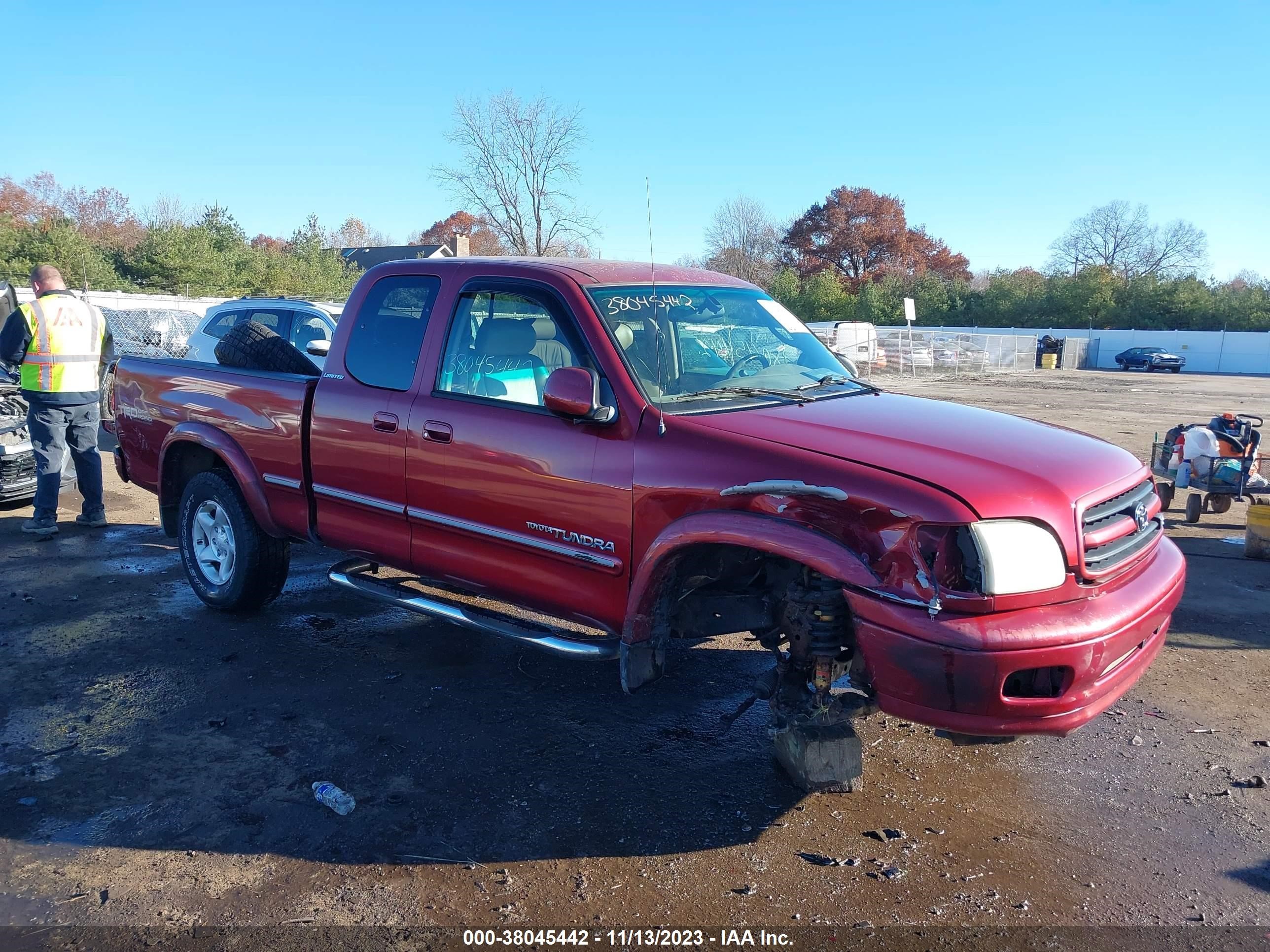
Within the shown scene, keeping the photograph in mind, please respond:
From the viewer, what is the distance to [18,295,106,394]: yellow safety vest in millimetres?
7230

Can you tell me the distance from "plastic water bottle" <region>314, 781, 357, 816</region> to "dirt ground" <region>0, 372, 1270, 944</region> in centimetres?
3

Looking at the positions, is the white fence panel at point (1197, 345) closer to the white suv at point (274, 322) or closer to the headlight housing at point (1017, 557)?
the white suv at point (274, 322)

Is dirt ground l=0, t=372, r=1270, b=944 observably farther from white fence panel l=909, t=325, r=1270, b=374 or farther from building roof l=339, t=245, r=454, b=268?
building roof l=339, t=245, r=454, b=268

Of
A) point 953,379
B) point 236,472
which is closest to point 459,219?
point 953,379

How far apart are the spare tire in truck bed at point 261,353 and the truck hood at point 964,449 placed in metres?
3.12

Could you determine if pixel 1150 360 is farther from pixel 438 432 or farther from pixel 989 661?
pixel 989 661

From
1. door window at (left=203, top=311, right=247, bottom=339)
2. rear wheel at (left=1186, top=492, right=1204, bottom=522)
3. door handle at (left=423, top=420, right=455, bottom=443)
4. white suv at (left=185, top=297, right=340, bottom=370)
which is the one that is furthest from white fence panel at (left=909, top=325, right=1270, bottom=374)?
door handle at (left=423, top=420, right=455, bottom=443)

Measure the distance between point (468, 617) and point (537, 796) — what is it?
0.94 meters

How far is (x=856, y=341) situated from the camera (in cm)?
3191

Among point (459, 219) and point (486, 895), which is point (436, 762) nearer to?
point (486, 895)

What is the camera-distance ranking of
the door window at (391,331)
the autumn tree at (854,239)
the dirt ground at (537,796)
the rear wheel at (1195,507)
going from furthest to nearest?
1. the autumn tree at (854,239)
2. the rear wheel at (1195,507)
3. the door window at (391,331)
4. the dirt ground at (537,796)

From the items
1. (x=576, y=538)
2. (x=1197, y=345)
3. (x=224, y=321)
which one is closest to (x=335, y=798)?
(x=576, y=538)

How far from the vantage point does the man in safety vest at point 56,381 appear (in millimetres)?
7234

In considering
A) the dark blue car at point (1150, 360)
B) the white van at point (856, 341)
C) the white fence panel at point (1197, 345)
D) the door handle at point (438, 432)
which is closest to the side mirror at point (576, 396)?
the door handle at point (438, 432)
